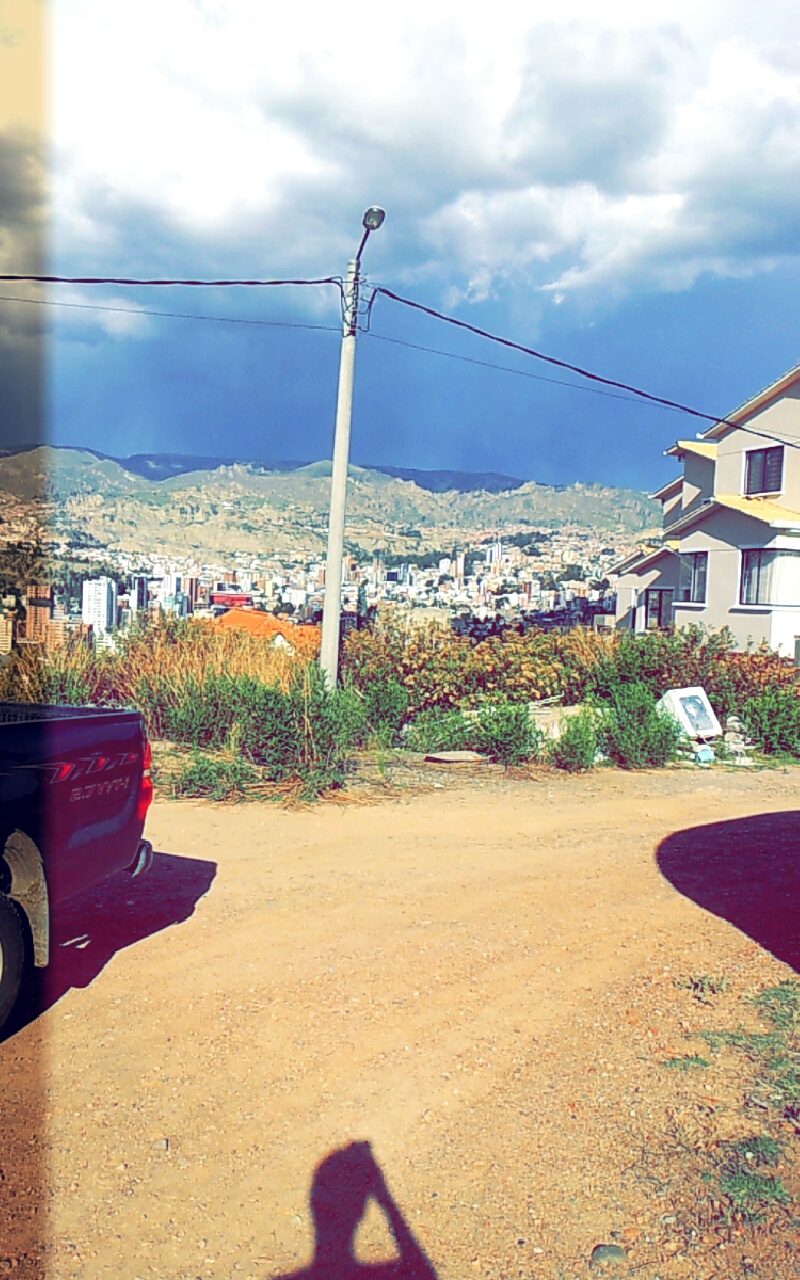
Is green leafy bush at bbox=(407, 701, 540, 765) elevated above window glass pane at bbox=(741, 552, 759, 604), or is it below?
below

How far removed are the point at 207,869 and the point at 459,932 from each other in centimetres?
207

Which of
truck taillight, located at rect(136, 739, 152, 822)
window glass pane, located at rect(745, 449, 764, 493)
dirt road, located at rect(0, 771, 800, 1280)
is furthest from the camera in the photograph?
window glass pane, located at rect(745, 449, 764, 493)

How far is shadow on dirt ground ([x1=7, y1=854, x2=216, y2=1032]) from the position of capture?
4707mm

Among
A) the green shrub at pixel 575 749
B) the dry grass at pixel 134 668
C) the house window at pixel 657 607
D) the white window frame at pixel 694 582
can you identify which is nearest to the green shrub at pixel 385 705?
the dry grass at pixel 134 668

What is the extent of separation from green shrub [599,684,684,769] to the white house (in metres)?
15.1

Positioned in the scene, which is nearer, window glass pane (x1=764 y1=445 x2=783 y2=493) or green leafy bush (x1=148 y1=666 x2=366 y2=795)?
green leafy bush (x1=148 y1=666 x2=366 y2=795)

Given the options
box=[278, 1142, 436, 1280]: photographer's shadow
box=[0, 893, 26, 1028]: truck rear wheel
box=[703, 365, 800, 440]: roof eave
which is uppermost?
box=[703, 365, 800, 440]: roof eave

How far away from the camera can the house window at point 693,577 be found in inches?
1244

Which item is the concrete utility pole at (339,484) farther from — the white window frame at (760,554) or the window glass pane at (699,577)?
the window glass pane at (699,577)

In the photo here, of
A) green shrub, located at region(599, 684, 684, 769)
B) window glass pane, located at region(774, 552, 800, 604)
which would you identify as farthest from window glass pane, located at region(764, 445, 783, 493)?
green shrub, located at region(599, 684, 684, 769)

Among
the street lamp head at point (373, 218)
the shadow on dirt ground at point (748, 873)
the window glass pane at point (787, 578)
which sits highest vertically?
the street lamp head at point (373, 218)

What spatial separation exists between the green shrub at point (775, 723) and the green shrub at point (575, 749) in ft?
9.69

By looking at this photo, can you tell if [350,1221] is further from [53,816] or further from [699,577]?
[699,577]

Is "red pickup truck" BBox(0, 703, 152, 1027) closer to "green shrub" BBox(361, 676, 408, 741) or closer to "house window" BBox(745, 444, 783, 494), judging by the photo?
"green shrub" BBox(361, 676, 408, 741)
